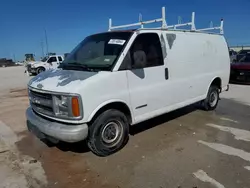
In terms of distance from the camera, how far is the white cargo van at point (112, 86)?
3.68 m

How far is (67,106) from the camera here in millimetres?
3602

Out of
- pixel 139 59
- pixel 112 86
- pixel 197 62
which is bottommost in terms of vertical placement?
pixel 112 86

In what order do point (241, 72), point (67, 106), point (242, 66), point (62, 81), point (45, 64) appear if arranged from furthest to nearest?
point (45, 64) < point (241, 72) < point (242, 66) < point (62, 81) < point (67, 106)

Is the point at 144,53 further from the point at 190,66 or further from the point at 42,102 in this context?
the point at 42,102

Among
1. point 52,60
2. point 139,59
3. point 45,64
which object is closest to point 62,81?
point 139,59

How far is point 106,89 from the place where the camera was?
12.7 ft

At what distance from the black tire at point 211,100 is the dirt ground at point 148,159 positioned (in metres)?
0.83

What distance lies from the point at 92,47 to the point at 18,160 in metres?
2.56

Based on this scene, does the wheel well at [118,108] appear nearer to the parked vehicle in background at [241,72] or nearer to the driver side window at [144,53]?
the driver side window at [144,53]

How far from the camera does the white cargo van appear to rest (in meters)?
3.68

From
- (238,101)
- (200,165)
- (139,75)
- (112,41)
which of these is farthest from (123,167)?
(238,101)

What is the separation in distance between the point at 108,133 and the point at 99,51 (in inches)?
62.9

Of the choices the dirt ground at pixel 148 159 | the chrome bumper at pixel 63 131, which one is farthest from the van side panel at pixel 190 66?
the chrome bumper at pixel 63 131

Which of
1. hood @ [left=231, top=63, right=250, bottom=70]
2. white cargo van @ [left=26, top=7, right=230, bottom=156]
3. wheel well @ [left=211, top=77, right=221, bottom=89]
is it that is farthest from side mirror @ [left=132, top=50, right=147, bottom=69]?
hood @ [left=231, top=63, right=250, bottom=70]
